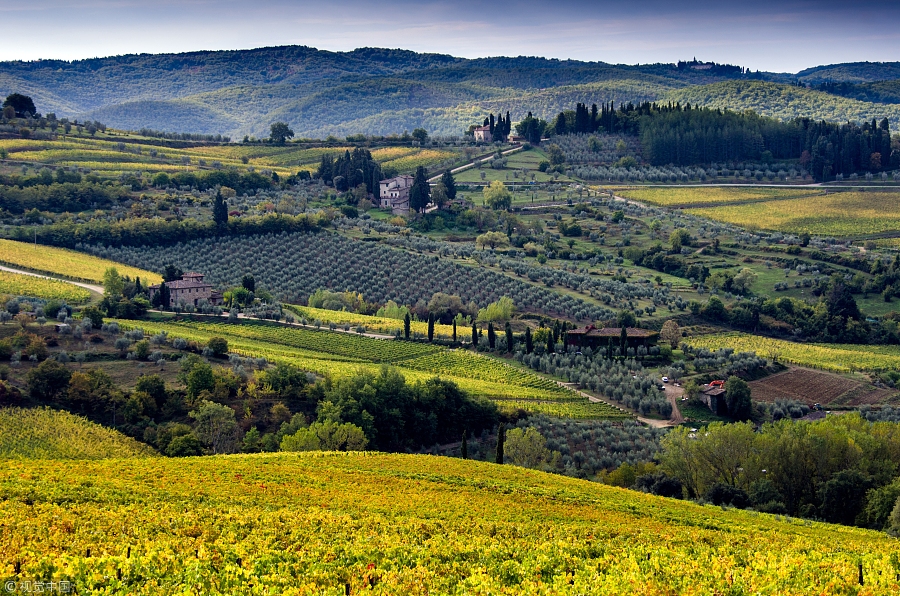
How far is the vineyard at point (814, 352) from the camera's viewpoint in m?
91.7

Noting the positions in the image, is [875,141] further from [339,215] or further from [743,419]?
[743,419]

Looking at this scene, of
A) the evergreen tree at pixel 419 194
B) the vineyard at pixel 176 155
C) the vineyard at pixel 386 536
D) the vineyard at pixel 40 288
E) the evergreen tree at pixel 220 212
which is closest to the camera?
the vineyard at pixel 386 536

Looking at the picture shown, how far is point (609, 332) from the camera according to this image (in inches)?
3745

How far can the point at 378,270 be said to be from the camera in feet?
398

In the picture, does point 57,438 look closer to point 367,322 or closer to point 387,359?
point 387,359

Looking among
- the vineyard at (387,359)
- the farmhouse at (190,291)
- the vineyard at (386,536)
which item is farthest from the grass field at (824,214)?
the vineyard at (386,536)

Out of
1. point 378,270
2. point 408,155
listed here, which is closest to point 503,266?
point 378,270

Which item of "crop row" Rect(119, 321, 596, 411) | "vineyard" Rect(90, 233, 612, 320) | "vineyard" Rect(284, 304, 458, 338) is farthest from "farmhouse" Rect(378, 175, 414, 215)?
"crop row" Rect(119, 321, 596, 411)

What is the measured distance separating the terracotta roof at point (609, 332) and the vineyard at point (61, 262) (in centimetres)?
4347

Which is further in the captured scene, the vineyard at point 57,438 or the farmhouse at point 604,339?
the farmhouse at point 604,339

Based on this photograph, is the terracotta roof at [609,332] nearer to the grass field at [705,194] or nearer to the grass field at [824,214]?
the grass field at [824,214]

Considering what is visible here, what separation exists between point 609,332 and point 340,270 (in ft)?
126

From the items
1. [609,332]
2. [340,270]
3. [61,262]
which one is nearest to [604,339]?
[609,332]

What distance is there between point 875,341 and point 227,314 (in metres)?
63.5
